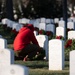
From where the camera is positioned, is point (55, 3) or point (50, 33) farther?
point (55, 3)

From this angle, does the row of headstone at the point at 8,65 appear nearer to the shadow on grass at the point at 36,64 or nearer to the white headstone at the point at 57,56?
the shadow on grass at the point at 36,64

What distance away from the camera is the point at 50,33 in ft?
68.3

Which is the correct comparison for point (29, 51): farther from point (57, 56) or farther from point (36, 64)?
point (57, 56)

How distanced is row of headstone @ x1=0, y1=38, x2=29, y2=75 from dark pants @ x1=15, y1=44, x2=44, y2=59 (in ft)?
3.52

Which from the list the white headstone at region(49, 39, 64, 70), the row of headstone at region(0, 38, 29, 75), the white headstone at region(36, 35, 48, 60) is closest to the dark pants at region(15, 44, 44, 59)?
the white headstone at region(36, 35, 48, 60)

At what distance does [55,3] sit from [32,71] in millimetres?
30127

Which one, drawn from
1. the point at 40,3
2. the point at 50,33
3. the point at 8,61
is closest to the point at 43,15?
the point at 40,3

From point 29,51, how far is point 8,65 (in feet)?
19.7

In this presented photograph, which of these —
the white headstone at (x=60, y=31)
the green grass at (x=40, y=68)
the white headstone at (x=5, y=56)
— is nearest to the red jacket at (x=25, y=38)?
the green grass at (x=40, y=68)

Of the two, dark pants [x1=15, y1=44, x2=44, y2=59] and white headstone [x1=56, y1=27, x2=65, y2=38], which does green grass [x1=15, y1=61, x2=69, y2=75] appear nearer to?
dark pants [x1=15, y1=44, x2=44, y2=59]

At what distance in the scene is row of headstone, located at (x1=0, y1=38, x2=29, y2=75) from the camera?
25.4 feet

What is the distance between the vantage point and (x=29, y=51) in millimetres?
14375

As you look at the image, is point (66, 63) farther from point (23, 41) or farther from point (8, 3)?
point (8, 3)

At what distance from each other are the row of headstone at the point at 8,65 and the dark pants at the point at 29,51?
1.07 metres
